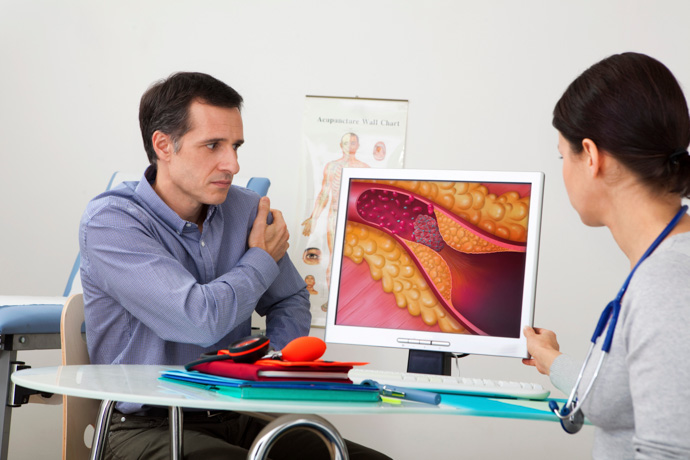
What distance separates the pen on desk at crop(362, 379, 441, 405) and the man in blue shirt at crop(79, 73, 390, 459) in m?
0.37

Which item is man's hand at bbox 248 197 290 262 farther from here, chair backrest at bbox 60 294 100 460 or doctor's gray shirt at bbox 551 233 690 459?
doctor's gray shirt at bbox 551 233 690 459

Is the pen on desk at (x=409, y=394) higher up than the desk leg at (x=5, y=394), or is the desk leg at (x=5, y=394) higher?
the pen on desk at (x=409, y=394)

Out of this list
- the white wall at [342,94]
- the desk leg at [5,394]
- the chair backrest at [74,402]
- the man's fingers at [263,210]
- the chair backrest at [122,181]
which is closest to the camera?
the chair backrest at [74,402]

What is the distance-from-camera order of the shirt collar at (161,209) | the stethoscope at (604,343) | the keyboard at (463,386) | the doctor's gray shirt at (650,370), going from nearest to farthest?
the doctor's gray shirt at (650,370), the stethoscope at (604,343), the keyboard at (463,386), the shirt collar at (161,209)

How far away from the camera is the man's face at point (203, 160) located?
1732 mm

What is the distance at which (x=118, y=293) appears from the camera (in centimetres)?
155

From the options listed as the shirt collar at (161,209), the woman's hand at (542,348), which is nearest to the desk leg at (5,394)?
the shirt collar at (161,209)

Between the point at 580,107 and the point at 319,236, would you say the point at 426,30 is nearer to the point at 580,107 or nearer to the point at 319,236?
the point at 319,236

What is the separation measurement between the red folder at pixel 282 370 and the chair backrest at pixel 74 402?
0.50 meters

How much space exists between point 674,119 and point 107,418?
1.08m

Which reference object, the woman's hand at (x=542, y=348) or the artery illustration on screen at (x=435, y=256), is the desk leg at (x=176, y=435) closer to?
the artery illustration on screen at (x=435, y=256)

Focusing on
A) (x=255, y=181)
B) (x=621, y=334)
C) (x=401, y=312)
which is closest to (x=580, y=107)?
(x=621, y=334)

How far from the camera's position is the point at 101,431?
127cm

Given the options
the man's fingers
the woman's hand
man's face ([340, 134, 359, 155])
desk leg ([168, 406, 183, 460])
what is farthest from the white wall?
desk leg ([168, 406, 183, 460])
